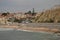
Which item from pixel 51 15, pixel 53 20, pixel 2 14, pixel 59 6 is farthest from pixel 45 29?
pixel 2 14

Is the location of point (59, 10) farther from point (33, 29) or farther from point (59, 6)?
point (33, 29)

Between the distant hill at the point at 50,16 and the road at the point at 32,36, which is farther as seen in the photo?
the distant hill at the point at 50,16

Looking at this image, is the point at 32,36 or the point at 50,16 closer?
the point at 32,36

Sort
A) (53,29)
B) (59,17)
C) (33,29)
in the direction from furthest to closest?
(59,17), (33,29), (53,29)

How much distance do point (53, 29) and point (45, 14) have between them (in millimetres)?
37005

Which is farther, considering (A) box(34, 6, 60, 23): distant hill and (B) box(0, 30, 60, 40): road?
(A) box(34, 6, 60, 23): distant hill

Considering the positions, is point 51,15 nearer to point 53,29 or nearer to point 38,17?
point 38,17

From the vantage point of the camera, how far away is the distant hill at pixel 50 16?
286ft

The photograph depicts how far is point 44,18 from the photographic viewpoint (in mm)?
93250

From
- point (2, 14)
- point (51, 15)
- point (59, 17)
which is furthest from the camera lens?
point (2, 14)

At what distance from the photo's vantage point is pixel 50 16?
302ft

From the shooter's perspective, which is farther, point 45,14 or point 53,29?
point 45,14

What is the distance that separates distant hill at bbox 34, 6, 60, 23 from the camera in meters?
Answer: 87.2

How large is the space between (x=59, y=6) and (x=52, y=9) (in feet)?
11.0
